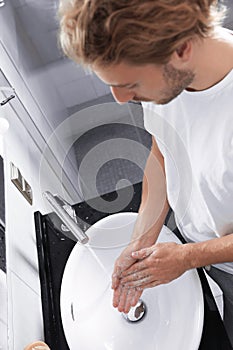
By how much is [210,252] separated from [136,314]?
0.27m

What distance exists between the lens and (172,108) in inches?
41.1

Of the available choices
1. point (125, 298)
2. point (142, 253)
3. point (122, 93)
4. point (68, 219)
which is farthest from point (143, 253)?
point (122, 93)

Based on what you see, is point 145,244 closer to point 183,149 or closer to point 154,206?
point 154,206

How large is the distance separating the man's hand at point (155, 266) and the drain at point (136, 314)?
0.07 m

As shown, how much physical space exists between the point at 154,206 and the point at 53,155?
44 centimetres

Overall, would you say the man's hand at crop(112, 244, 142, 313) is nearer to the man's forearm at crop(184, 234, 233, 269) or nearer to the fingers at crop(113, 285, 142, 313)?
the fingers at crop(113, 285, 142, 313)

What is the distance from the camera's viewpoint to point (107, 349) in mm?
1189

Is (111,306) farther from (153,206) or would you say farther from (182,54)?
(182,54)

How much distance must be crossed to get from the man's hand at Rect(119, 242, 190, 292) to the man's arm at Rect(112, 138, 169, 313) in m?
0.01

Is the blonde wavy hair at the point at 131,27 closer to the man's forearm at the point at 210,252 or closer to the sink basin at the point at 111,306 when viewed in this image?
the man's forearm at the point at 210,252

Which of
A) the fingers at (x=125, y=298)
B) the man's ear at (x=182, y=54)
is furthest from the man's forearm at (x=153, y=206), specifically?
the man's ear at (x=182, y=54)

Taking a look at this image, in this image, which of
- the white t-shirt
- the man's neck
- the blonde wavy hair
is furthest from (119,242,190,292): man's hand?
the blonde wavy hair

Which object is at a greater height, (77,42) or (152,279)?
Answer: (77,42)

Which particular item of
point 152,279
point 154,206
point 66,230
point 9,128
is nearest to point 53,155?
point 9,128
